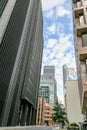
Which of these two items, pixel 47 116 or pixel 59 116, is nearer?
pixel 59 116

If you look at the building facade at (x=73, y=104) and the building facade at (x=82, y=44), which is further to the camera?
the building facade at (x=73, y=104)

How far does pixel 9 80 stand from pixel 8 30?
13694 mm

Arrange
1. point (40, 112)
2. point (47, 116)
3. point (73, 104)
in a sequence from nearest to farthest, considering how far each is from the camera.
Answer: point (73, 104) < point (40, 112) < point (47, 116)

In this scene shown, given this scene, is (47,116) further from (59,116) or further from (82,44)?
(82,44)

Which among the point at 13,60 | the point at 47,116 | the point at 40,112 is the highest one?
the point at 13,60

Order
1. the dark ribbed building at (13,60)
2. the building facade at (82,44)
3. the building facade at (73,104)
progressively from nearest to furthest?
the building facade at (82,44)
the dark ribbed building at (13,60)
the building facade at (73,104)

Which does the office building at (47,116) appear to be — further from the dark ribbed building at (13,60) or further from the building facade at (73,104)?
the dark ribbed building at (13,60)

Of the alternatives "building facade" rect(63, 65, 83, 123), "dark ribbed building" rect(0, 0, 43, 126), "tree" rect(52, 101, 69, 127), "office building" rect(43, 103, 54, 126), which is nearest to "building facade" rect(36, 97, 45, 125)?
"office building" rect(43, 103, 54, 126)

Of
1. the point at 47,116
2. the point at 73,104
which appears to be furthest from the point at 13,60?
the point at 47,116

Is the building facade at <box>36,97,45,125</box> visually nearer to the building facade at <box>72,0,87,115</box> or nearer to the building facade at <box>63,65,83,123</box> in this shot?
the building facade at <box>63,65,83,123</box>

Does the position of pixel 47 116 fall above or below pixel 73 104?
below

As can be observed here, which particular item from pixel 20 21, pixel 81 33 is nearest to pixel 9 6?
pixel 20 21

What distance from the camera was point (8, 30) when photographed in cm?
4134

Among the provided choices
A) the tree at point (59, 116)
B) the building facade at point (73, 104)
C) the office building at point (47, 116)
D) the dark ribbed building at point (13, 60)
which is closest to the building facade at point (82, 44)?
the dark ribbed building at point (13, 60)
